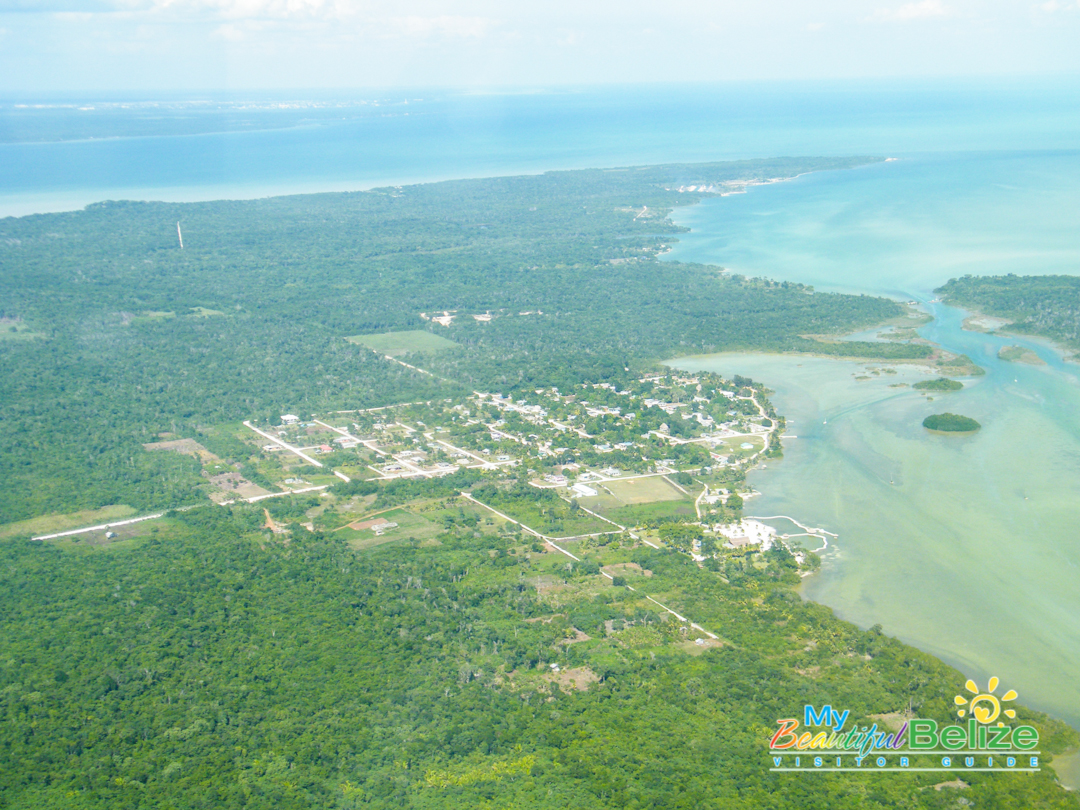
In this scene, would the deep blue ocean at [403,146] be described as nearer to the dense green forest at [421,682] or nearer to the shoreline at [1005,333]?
the shoreline at [1005,333]

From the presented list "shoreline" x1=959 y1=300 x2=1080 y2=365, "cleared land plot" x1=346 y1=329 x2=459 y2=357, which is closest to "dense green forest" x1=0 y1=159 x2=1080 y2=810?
"cleared land plot" x1=346 y1=329 x2=459 y2=357

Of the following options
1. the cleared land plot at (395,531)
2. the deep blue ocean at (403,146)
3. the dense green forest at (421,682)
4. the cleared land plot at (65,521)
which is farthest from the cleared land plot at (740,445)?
the deep blue ocean at (403,146)

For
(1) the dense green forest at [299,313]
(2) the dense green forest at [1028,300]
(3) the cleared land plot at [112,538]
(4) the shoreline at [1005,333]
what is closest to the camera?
(3) the cleared land plot at [112,538]

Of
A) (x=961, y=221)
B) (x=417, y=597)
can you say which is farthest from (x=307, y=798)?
(x=961, y=221)

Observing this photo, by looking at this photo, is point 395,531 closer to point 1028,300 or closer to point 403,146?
point 1028,300

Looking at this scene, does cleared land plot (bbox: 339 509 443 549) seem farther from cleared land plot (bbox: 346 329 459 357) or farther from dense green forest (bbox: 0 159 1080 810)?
cleared land plot (bbox: 346 329 459 357)

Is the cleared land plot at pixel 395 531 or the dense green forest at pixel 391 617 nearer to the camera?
the dense green forest at pixel 391 617

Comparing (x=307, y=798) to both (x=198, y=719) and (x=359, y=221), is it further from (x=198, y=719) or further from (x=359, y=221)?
(x=359, y=221)
